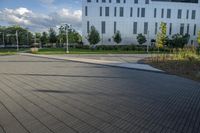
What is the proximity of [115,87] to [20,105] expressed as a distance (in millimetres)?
3968

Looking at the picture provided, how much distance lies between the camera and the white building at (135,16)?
57.3 meters

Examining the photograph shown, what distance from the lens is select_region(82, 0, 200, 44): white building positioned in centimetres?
5734

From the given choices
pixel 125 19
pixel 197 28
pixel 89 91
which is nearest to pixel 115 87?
pixel 89 91

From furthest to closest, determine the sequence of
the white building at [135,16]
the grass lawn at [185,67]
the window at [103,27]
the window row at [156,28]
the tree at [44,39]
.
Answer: the tree at [44,39]
the window row at [156,28]
the window at [103,27]
the white building at [135,16]
the grass lawn at [185,67]

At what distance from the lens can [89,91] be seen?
6.80 meters

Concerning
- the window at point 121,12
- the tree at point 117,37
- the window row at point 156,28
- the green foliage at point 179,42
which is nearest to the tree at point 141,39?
the window row at point 156,28

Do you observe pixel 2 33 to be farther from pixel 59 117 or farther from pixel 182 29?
pixel 59 117

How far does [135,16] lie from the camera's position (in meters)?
58.2

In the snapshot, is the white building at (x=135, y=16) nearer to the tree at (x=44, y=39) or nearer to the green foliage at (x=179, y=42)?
the green foliage at (x=179, y=42)

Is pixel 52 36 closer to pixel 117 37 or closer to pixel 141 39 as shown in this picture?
pixel 117 37

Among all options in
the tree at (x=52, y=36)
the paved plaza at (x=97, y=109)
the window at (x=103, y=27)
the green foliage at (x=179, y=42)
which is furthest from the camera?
the tree at (x=52, y=36)

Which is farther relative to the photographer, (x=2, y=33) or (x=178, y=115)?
(x=2, y=33)

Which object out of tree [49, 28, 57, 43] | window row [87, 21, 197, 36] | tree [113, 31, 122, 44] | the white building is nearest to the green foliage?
the white building

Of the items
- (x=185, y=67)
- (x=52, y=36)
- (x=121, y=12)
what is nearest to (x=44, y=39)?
(x=52, y=36)
